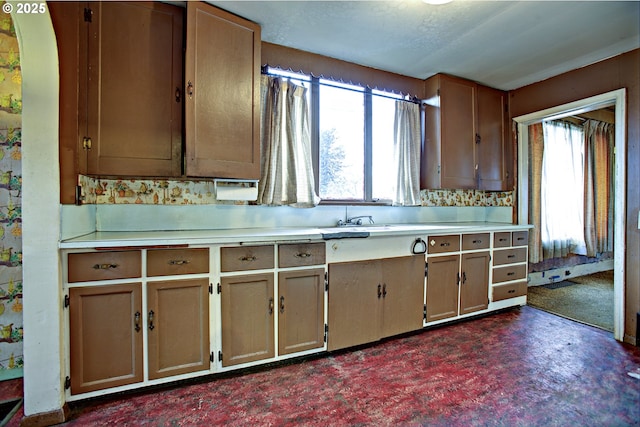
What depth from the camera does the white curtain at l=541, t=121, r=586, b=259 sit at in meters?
4.07

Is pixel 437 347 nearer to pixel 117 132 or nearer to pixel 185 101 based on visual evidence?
pixel 185 101

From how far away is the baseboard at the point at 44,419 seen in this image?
1.45m

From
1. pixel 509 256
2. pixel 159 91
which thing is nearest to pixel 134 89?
pixel 159 91

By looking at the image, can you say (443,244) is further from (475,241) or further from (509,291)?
(509,291)

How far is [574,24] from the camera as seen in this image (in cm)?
217

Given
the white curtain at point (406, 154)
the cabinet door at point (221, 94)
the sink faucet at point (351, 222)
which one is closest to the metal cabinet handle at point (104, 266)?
the cabinet door at point (221, 94)

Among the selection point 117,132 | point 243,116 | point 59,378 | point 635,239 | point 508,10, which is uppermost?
point 508,10

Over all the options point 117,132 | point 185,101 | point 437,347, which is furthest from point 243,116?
point 437,347

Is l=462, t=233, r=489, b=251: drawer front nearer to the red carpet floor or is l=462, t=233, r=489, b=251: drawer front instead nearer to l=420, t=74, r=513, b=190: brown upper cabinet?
l=420, t=74, r=513, b=190: brown upper cabinet

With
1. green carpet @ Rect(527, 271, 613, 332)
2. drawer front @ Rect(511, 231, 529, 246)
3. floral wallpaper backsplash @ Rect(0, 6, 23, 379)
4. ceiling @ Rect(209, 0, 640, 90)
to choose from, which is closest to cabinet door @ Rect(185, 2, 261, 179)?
ceiling @ Rect(209, 0, 640, 90)

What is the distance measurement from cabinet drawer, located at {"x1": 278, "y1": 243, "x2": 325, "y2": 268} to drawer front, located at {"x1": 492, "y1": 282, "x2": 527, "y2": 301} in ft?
6.83

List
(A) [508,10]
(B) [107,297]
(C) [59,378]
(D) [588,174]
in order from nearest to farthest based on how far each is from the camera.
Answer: (C) [59,378]
(B) [107,297]
(A) [508,10]
(D) [588,174]

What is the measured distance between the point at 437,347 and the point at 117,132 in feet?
9.13

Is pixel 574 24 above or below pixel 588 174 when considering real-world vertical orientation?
above
